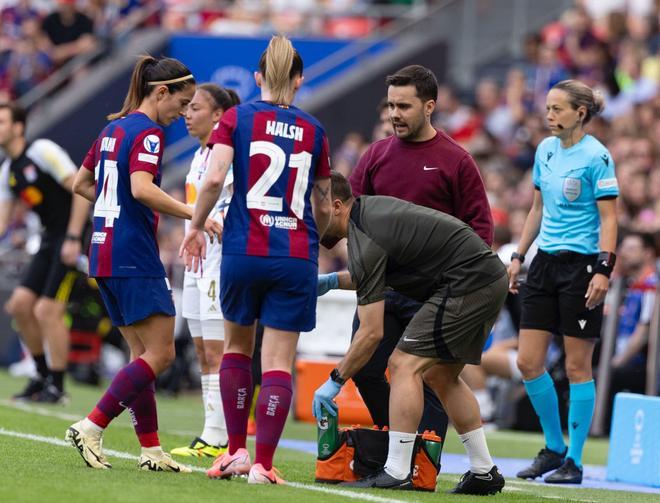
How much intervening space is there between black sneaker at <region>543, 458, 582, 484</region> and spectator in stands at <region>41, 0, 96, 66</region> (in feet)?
44.6

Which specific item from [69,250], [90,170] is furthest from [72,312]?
[90,170]

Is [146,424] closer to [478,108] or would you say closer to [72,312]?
[72,312]

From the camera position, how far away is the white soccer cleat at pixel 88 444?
7.39m

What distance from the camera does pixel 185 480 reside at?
712 cm

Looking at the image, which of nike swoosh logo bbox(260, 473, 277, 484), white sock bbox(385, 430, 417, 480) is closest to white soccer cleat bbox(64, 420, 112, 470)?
nike swoosh logo bbox(260, 473, 277, 484)

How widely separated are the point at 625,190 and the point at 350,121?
713 centimetres

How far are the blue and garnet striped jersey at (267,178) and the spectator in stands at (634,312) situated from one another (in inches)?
239

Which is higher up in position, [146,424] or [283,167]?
[283,167]

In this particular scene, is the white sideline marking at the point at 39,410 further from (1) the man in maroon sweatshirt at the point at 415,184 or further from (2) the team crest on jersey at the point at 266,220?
(2) the team crest on jersey at the point at 266,220

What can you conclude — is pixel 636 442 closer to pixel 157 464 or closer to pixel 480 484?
pixel 480 484

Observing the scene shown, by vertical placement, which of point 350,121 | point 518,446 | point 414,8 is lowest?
point 518,446

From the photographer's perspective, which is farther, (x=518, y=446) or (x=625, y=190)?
(x=625, y=190)

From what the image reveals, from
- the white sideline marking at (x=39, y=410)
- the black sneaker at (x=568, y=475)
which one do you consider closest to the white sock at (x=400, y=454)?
the black sneaker at (x=568, y=475)

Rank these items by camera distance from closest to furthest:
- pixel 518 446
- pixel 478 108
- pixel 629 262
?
pixel 518 446 → pixel 629 262 → pixel 478 108
